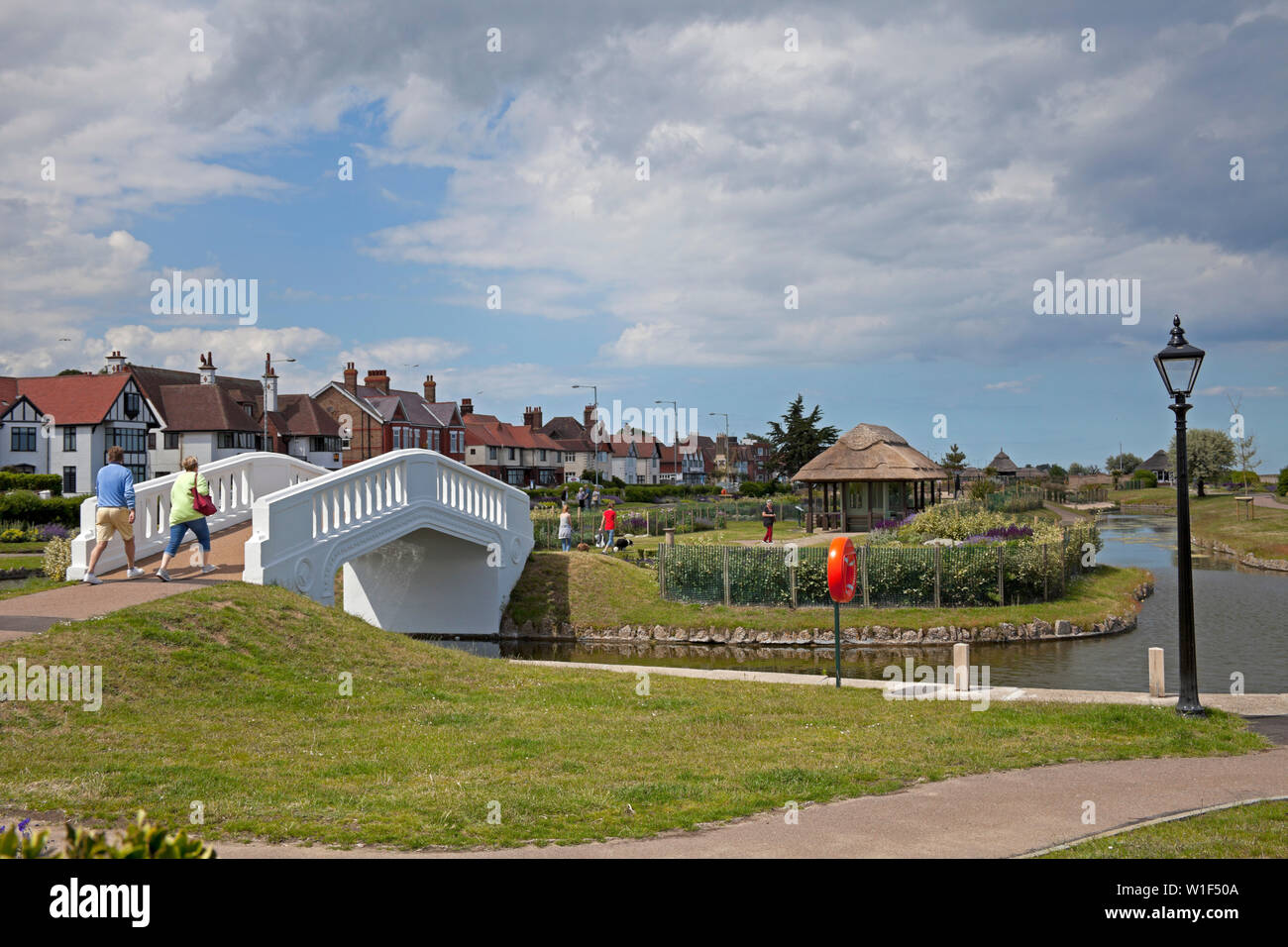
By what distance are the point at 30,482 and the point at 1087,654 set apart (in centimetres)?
5320

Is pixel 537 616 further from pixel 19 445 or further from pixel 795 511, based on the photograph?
pixel 19 445

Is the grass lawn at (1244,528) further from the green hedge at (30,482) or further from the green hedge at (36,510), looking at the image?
the green hedge at (30,482)

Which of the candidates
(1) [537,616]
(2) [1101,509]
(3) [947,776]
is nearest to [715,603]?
(1) [537,616]

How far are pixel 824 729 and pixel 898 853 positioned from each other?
447cm

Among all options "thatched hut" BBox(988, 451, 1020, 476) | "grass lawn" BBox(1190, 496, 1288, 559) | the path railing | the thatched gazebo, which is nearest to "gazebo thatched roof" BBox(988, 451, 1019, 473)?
"thatched hut" BBox(988, 451, 1020, 476)

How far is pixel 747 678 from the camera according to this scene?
15.4 metres

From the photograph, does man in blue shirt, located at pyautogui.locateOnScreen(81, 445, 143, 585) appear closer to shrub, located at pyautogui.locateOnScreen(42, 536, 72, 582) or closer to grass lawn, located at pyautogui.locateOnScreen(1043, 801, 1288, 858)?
shrub, located at pyautogui.locateOnScreen(42, 536, 72, 582)

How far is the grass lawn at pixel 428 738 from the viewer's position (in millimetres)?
7320

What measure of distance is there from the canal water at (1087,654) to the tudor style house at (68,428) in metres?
52.3

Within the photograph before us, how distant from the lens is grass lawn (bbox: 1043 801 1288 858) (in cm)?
642

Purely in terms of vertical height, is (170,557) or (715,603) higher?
(170,557)

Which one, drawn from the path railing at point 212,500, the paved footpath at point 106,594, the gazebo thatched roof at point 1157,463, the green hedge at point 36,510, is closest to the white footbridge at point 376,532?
the path railing at point 212,500

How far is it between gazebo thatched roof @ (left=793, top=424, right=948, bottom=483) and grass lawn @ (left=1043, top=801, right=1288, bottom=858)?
33.5 metres
